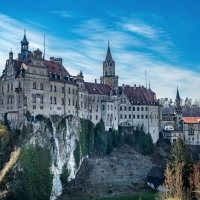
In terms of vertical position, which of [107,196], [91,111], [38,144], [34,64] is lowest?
[107,196]

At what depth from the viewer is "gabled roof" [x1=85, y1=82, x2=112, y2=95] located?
80.6 meters

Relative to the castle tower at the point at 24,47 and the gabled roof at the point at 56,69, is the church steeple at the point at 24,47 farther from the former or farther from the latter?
the gabled roof at the point at 56,69

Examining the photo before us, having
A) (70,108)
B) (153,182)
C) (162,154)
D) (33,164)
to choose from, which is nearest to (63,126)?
(70,108)

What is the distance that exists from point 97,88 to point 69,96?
1513 centimetres

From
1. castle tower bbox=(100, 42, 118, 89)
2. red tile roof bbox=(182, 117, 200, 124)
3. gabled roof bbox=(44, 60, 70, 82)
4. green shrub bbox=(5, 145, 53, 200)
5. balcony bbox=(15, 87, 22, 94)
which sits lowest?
green shrub bbox=(5, 145, 53, 200)

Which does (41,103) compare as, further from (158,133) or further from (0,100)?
(158,133)

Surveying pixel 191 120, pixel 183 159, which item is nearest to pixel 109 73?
pixel 191 120

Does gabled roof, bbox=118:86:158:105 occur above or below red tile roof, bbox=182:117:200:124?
above

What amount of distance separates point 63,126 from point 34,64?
42.2 feet

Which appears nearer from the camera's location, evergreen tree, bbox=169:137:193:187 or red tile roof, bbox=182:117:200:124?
evergreen tree, bbox=169:137:193:187

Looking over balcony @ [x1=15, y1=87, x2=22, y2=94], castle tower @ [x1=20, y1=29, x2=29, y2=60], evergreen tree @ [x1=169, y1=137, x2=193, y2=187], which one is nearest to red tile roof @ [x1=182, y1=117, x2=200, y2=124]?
evergreen tree @ [x1=169, y1=137, x2=193, y2=187]

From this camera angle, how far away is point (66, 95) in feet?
224

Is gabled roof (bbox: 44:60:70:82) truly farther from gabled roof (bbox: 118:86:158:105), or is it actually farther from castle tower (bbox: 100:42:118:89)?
gabled roof (bbox: 118:86:158:105)

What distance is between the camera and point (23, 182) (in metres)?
52.2
